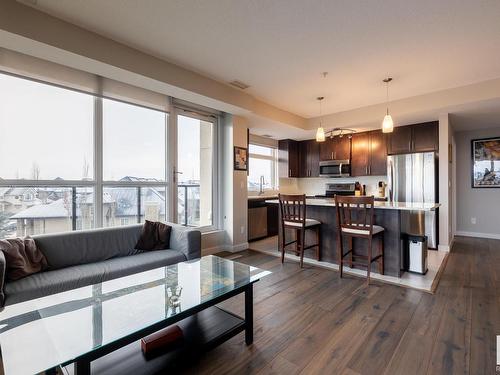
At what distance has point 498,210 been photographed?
5.17 metres

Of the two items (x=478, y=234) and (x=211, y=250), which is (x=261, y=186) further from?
(x=478, y=234)

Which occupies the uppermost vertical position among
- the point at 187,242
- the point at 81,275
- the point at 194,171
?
the point at 194,171

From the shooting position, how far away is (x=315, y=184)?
673 centimetres

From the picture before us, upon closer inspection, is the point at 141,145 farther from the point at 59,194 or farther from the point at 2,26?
the point at 2,26

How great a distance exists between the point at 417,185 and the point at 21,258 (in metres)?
5.57

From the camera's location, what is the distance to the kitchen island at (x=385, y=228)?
124 inches

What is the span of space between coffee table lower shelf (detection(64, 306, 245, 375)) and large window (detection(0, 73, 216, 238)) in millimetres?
1893

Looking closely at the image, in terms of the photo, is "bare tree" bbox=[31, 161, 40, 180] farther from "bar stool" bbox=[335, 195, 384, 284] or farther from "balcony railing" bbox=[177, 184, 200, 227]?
"bar stool" bbox=[335, 195, 384, 284]

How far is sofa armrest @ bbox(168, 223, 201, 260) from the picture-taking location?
2.91 metres

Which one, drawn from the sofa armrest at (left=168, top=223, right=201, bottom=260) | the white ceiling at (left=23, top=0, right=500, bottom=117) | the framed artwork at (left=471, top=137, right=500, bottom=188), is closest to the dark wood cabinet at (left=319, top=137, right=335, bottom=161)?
the white ceiling at (left=23, top=0, right=500, bottom=117)

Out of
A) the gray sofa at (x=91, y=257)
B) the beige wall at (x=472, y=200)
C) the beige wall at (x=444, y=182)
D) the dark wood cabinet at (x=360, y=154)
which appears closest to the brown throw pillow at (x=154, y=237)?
the gray sofa at (x=91, y=257)

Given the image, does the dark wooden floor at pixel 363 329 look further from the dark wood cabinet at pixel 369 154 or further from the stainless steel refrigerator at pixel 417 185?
the dark wood cabinet at pixel 369 154

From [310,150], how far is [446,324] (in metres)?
4.83

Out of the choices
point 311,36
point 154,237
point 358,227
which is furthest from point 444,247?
point 154,237
